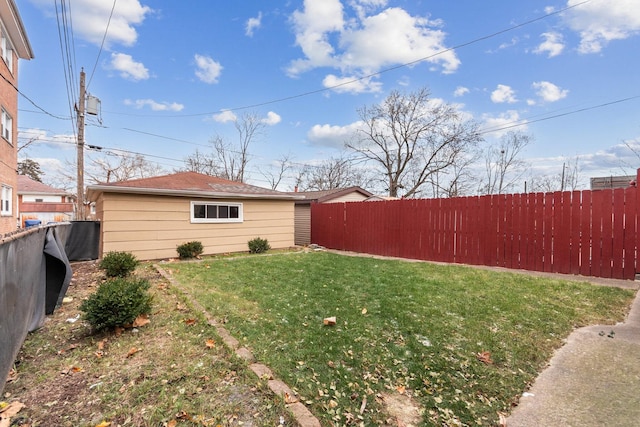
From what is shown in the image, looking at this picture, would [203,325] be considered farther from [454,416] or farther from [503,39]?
[503,39]

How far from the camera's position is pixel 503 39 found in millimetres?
10266

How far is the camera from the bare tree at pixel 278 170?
31.7 meters

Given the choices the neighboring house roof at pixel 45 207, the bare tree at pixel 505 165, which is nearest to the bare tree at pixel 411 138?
the bare tree at pixel 505 165

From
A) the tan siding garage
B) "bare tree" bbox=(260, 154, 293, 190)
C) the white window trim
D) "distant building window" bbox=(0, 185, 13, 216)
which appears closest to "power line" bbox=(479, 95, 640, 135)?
the tan siding garage

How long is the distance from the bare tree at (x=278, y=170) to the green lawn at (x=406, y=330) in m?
26.2

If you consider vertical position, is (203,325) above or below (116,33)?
below

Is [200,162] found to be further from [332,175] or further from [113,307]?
[113,307]

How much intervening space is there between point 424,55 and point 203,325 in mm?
12014

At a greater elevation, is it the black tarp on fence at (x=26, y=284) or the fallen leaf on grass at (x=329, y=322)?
the black tarp on fence at (x=26, y=284)

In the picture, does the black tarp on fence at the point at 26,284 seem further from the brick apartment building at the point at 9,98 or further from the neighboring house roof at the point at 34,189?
the neighboring house roof at the point at 34,189

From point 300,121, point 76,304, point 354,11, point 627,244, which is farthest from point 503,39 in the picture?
point 76,304

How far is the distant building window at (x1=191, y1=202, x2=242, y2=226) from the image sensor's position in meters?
9.36

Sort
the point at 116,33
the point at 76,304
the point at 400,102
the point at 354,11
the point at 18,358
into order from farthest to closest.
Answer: the point at 400,102 < the point at 354,11 < the point at 116,33 < the point at 76,304 < the point at 18,358

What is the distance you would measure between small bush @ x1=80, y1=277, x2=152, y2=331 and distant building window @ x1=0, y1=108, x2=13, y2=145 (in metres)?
13.4
